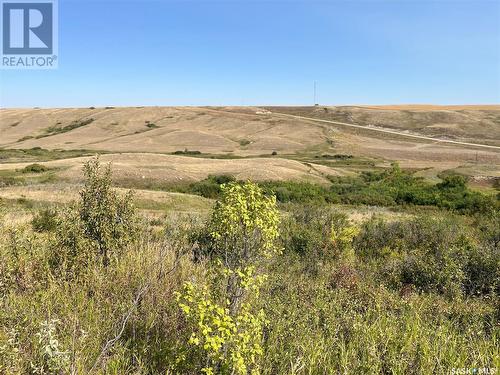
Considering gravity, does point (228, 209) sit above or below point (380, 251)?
above

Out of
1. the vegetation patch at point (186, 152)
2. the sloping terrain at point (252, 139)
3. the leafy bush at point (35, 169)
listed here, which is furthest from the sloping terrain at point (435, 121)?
the leafy bush at point (35, 169)

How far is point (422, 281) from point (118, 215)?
25.6 feet

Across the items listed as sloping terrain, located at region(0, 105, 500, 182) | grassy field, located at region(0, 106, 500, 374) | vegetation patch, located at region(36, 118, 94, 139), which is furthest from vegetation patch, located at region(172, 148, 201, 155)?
vegetation patch, located at region(36, 118, 94, 139)

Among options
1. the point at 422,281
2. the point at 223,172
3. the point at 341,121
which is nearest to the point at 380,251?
the point at 422,281

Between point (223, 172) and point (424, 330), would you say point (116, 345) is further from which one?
point (223, 172)

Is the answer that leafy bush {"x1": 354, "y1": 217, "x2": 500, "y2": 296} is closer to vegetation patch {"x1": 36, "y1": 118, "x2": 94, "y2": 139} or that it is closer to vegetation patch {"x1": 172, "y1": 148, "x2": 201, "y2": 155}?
vegetation patch {"x1": 172, "y1": 148, "x2": 201, "y2": 155}

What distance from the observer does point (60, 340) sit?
4273 millimetres

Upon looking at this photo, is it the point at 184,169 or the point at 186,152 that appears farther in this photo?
the point at 186,152

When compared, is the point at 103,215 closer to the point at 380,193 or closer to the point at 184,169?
the point at 380,193

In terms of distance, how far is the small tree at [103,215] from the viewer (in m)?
7.33

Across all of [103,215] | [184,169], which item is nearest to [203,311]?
[103,215]

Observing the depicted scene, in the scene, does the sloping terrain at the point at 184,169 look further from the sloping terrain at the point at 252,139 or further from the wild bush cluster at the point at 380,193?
the wild bush cluster at the point at 380,193

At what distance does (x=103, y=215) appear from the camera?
7.57m

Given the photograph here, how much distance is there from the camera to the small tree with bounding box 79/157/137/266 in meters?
7.33
